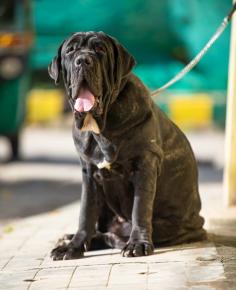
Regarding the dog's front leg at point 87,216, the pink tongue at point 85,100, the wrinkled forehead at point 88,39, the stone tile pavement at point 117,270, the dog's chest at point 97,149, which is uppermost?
the wrinkled forehead at point 88,39

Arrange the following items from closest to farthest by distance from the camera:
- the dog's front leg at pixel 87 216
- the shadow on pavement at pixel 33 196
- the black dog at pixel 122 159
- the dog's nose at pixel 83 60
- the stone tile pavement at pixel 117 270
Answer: the stone tile pavement at pixel 117 270
the dog's nose at pixel 83 60
the black dog at pixel 122 159
the dog's front leg at pixel 87 216
the shadow on pavement at pixel 33 196

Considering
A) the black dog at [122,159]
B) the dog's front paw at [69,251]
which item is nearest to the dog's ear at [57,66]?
the black dog at [122,159]

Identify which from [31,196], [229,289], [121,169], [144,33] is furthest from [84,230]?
[144,33]

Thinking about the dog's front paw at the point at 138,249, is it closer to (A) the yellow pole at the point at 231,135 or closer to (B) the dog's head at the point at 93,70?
(B) the dog's head at the point at 93,70

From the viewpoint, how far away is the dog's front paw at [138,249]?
5.24 m

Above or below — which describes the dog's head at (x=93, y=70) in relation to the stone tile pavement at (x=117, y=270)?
above

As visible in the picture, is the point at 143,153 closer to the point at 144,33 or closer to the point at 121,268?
the point at 121,268

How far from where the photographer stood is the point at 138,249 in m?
5.25

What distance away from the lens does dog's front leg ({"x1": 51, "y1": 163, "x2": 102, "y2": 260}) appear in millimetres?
5552

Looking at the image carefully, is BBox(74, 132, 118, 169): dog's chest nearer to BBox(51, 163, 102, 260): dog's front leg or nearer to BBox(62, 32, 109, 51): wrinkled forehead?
BBox(51, 163, 102, 260): dog's front leg

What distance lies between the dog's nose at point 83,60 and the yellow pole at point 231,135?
3056 millimetres

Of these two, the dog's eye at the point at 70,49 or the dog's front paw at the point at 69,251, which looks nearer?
the dog's eye at the point at 70,49

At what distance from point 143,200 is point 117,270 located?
2.16 feet

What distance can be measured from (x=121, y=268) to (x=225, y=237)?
130cm
